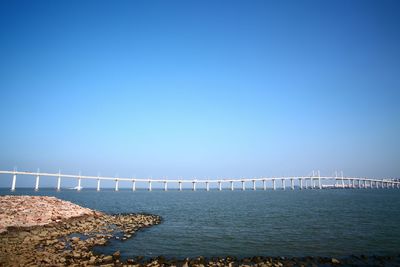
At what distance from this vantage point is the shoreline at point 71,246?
48.6 feet

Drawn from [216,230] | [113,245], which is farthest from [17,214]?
[216,230]

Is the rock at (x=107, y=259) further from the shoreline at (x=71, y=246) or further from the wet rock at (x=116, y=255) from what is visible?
the wet rock at (x=116, y=255)

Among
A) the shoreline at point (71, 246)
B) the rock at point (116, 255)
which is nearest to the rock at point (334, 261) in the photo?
the shoreline at point (71, 246)

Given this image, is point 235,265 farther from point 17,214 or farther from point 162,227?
point 17,214

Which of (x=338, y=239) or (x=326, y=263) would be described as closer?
(x=326, y=263)

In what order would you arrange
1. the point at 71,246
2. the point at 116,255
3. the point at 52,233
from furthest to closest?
the point at 52,233 < the point at 71,246 < the point at 116,255

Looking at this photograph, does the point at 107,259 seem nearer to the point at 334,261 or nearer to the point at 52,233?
the point at 52,233

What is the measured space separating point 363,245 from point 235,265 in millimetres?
10535

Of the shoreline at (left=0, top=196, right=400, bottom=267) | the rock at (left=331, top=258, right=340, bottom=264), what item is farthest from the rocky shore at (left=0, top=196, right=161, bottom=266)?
the rock at (left=331, top=258, right=340, bottom=264)

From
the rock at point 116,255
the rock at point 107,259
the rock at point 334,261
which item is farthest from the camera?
the rock at point 116,255

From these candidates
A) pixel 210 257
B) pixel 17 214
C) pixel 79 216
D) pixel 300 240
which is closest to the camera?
pixel 210 257

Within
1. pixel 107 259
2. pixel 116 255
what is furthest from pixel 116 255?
pixel 107 259

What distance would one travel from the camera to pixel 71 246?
17.9 metres

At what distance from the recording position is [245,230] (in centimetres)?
2520
